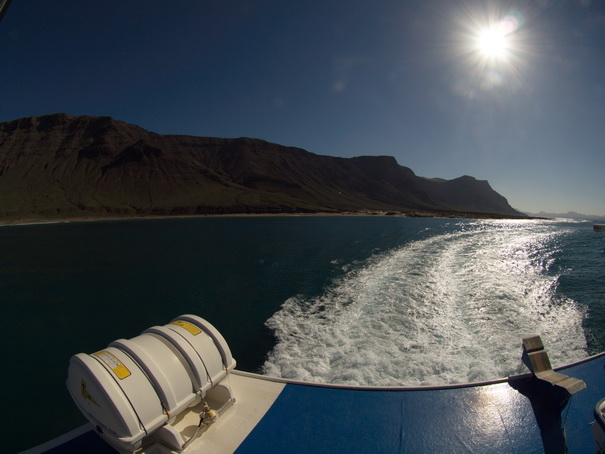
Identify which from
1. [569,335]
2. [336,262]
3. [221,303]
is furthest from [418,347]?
[336,262]

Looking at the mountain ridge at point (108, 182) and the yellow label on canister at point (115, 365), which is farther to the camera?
the mountain ridge at point (108, 182)

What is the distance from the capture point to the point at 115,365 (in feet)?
12.8

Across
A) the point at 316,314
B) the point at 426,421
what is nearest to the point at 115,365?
the point at 426,421

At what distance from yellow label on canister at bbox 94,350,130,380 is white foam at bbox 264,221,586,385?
5288 mm

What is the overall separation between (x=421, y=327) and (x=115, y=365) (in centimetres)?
1024

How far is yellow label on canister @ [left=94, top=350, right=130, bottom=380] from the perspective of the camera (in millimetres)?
3836

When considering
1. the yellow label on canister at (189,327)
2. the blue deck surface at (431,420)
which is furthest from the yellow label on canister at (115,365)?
the blue deck surface at (431,420)

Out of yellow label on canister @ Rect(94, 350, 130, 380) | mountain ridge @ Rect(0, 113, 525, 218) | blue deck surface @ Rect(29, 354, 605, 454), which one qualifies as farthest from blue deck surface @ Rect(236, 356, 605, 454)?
mountain ridge @ Rect(0, 113, 525, 218)

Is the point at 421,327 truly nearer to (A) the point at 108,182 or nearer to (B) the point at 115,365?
(B) the point at 115,365

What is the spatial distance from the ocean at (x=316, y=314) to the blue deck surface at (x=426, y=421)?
93.8 inches

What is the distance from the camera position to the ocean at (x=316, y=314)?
26.4ft

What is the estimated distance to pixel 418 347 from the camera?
9.23 meters

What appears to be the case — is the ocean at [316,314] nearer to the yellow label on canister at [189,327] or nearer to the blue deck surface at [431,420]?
the blue deck surface at [431,420]

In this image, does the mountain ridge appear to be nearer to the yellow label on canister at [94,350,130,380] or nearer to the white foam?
the white foam
